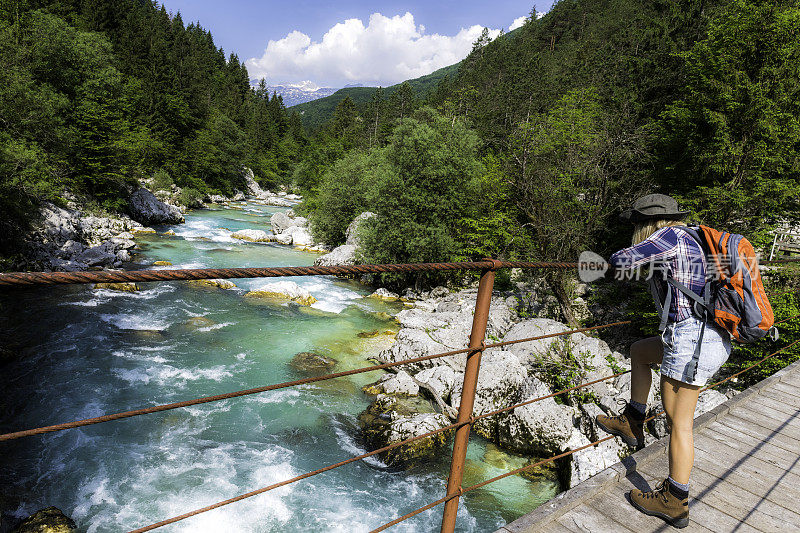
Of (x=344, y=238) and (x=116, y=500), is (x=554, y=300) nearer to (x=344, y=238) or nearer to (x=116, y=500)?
(x=116, y=500)

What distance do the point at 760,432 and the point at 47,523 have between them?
931 centimetres

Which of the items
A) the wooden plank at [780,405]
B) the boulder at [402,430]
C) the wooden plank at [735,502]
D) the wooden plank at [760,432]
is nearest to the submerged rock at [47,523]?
the boulder at [402,430]

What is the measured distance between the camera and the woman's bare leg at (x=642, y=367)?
115 inches

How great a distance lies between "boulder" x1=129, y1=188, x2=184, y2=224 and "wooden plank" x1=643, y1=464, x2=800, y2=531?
32.0 metres

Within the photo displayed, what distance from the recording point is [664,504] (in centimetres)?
260

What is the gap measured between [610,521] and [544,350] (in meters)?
8.88

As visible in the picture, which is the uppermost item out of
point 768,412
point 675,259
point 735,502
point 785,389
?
point 675,259

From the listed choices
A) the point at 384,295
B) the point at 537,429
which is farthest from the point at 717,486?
the point at 384,295

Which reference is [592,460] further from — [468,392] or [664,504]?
[468,392]

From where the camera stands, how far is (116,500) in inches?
269

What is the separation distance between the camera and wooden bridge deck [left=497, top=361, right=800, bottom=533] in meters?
2.56

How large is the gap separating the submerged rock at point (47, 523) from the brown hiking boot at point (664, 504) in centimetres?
778

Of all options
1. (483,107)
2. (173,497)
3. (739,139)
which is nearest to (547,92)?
(483,107)

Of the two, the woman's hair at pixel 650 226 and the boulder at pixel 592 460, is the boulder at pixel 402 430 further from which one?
the woman's hair at pixel 650 226
